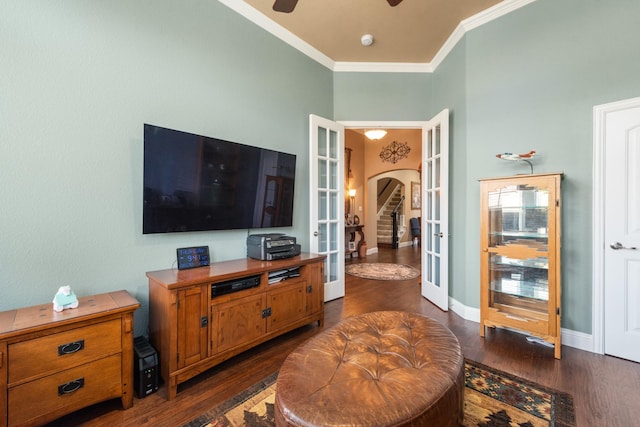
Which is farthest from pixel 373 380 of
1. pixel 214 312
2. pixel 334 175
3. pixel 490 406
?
pixel 334 175

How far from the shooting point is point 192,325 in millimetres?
1910

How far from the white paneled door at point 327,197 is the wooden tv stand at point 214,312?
3.44 ft

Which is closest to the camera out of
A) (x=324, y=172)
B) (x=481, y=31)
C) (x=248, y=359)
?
(x=248, y=359)

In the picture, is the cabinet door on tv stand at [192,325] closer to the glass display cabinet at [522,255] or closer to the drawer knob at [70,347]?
the drawer knob at [70,347]

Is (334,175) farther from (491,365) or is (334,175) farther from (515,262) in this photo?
(491,365)

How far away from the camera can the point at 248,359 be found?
7.57 ft

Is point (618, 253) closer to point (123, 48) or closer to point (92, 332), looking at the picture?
point (92, 332)

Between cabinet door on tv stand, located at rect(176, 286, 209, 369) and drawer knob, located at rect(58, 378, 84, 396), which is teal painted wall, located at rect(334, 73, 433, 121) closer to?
cabinet door on tv stand, located at rect(176, 286, 209, 369)

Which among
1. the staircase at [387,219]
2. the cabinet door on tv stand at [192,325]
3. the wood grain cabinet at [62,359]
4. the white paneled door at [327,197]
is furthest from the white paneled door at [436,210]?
the staircase at [387,219]

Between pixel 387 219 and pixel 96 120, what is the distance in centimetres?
936

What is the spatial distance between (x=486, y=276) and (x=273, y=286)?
2044 millimetres

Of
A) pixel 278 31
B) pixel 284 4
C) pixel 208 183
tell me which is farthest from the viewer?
pixel 278 31

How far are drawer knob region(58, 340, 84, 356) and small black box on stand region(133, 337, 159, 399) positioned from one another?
0.38m

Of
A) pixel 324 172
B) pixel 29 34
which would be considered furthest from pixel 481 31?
pixel 29 34
